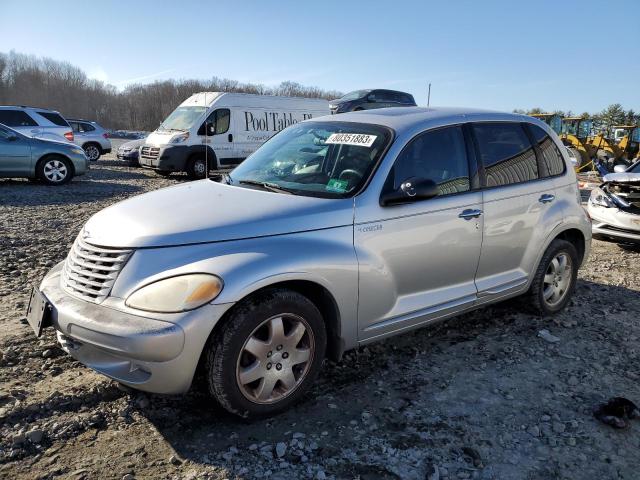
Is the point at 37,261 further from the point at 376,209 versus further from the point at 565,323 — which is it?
the point at 565,323

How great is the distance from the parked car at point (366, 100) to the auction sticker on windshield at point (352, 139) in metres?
14.3

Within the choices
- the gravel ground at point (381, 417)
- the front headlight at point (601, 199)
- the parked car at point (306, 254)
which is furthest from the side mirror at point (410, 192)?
the front headlight at point (601, 199)

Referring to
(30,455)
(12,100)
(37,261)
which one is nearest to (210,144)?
(37,261)

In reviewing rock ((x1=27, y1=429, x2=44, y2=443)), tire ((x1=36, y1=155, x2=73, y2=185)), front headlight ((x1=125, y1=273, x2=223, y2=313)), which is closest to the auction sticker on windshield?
front headlight ((x1=125, y1=273, x2=223, y2=313))

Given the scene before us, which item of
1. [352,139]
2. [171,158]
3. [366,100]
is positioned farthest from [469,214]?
[366,100]

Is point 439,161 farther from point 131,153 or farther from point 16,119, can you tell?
point 131,153

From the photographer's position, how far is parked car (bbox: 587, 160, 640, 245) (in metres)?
7.17

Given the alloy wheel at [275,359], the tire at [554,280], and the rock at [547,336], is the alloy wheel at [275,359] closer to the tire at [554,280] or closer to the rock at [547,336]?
the rock at [547,336]

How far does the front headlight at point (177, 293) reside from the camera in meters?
2.60

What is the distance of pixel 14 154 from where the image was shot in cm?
1148

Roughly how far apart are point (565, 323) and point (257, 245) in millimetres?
3214

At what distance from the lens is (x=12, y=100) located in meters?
85.3

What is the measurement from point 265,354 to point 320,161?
147 centimetres

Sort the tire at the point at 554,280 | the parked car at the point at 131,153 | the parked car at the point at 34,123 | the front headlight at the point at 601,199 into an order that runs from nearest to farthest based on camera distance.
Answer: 1. the tire at the point at 554,280
2. the front headlight at the point at 601,199
3. the parked car at the point at 34,123
4. the parked car at the point at 131,153
